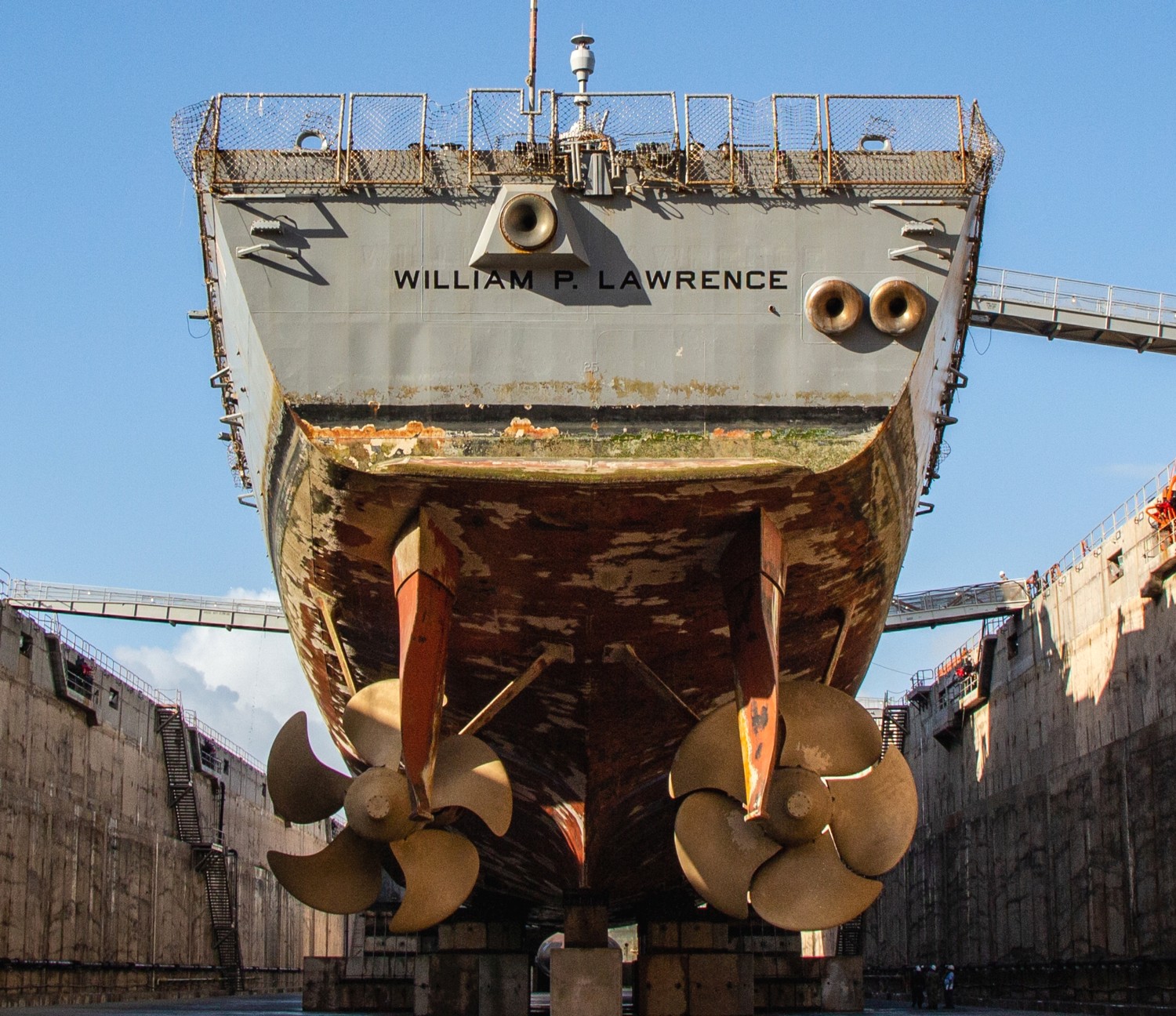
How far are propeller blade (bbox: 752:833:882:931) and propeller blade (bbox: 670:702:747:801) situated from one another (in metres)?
0.70

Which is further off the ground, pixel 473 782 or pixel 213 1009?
pixel 473 782

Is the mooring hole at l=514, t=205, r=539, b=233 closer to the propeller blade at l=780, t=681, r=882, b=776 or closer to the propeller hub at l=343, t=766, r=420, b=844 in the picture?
the propeller blade at l=780, t=681, r=882, b=776

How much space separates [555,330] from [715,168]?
6.70ft

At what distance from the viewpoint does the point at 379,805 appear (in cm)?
1087

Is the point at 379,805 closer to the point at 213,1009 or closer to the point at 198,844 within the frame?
the point at 213,1009

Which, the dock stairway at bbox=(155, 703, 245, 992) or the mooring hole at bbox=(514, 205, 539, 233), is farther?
the dock stairway at bbox=(155, 703, 245, 992)

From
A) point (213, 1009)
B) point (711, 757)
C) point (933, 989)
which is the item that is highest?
point (711, 757)

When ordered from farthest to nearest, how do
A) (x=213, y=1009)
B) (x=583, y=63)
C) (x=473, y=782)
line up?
(x=213, y=1009), (x=583, y=63), (x=473, y=782)

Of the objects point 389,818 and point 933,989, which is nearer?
point 389,818

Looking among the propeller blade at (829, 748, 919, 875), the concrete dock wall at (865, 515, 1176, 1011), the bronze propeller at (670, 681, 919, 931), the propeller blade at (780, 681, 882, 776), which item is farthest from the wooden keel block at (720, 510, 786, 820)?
the concrete dock wall at (865, 515, 1176, 1011)

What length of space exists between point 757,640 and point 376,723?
3.20 meters

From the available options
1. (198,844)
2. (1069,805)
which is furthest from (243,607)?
(1069,805)

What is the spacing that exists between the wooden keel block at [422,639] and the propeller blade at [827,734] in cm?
287

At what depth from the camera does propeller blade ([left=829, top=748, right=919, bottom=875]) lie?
11391 millimetres
